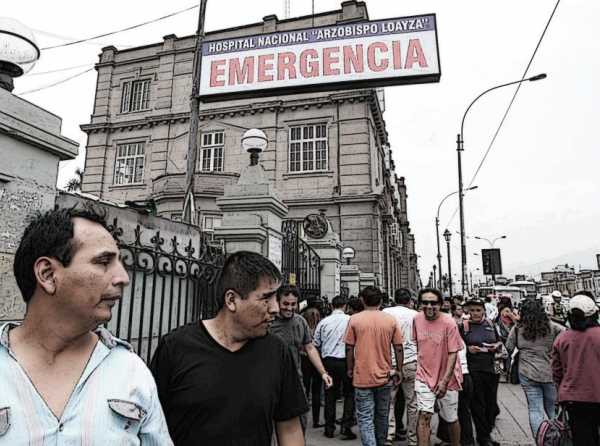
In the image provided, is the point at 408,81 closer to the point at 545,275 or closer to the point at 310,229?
the point at 310,229

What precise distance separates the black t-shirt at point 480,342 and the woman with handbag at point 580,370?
1.59m

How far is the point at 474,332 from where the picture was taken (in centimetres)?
624

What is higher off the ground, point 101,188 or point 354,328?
point 101,188

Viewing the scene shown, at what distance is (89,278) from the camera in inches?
55.0

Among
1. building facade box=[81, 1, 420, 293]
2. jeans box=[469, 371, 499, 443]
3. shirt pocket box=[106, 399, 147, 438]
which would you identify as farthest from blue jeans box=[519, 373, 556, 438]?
building facade box=[81, 1, 420, 293]

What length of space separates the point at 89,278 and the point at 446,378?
4627 mm

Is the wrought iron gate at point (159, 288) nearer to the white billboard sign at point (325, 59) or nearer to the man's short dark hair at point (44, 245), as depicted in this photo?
the man's short dark hair at point (44, 245)

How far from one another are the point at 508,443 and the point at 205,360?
5756 mm

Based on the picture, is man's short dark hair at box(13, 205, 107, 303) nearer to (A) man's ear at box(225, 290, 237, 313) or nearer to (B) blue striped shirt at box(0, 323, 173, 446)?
(B) blue striped shirt at box(0, 323, 173, 446)

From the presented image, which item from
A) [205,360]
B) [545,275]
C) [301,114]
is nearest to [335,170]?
[301,114]

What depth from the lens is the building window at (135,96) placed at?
22.1 meters

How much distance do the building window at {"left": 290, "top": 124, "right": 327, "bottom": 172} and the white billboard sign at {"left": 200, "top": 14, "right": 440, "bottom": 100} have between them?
999cm

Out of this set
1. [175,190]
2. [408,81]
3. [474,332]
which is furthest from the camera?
[175,190]

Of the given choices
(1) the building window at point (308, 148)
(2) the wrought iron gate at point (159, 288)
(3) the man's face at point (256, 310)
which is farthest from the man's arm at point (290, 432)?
(1) the building window at point (308, 148)
